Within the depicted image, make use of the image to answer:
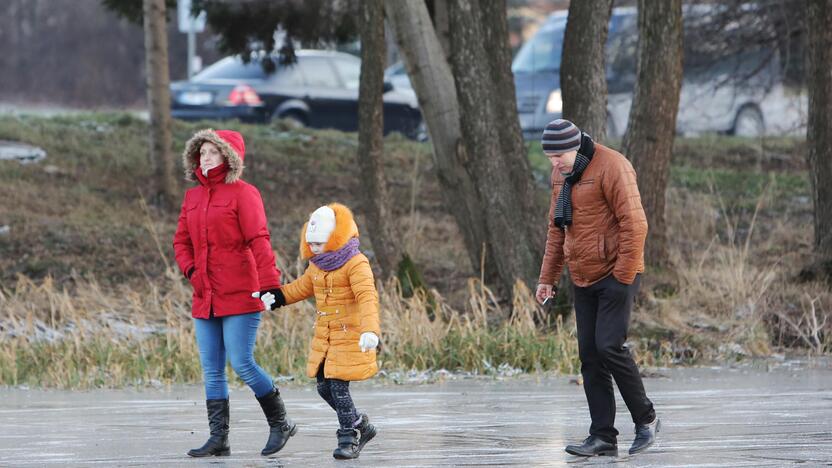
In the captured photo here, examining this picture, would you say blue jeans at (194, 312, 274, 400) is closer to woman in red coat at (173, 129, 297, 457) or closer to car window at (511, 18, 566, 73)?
woman in red coat at (173, 129, 297, 457)

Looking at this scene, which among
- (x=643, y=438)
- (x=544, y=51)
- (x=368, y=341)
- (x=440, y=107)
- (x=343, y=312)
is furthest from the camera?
(x=544, y=51)

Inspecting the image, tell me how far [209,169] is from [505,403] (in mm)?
3028

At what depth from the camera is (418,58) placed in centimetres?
1393

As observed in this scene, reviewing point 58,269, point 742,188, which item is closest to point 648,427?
point 58,269

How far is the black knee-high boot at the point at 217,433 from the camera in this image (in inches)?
305

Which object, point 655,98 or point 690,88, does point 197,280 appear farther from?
point 690,88

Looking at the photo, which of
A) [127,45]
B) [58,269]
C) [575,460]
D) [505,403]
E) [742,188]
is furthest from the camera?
[127,45]

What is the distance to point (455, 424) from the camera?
896 centimetres

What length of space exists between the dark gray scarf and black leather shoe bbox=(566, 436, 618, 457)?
1.06 meters

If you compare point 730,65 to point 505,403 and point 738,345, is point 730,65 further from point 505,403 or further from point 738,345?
point 505,403

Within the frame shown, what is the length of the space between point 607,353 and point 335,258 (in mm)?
1382

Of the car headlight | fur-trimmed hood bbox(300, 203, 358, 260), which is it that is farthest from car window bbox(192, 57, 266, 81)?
fur-trimmed hood bbox(300, 203, 358, 260)

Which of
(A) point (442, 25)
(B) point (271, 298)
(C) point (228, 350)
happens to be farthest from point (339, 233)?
(A) point (442, 25)

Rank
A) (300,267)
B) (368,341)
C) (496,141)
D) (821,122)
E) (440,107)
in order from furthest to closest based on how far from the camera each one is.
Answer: (821,122) → (440,107) → (496,141) → (300,267) → (368,341)
